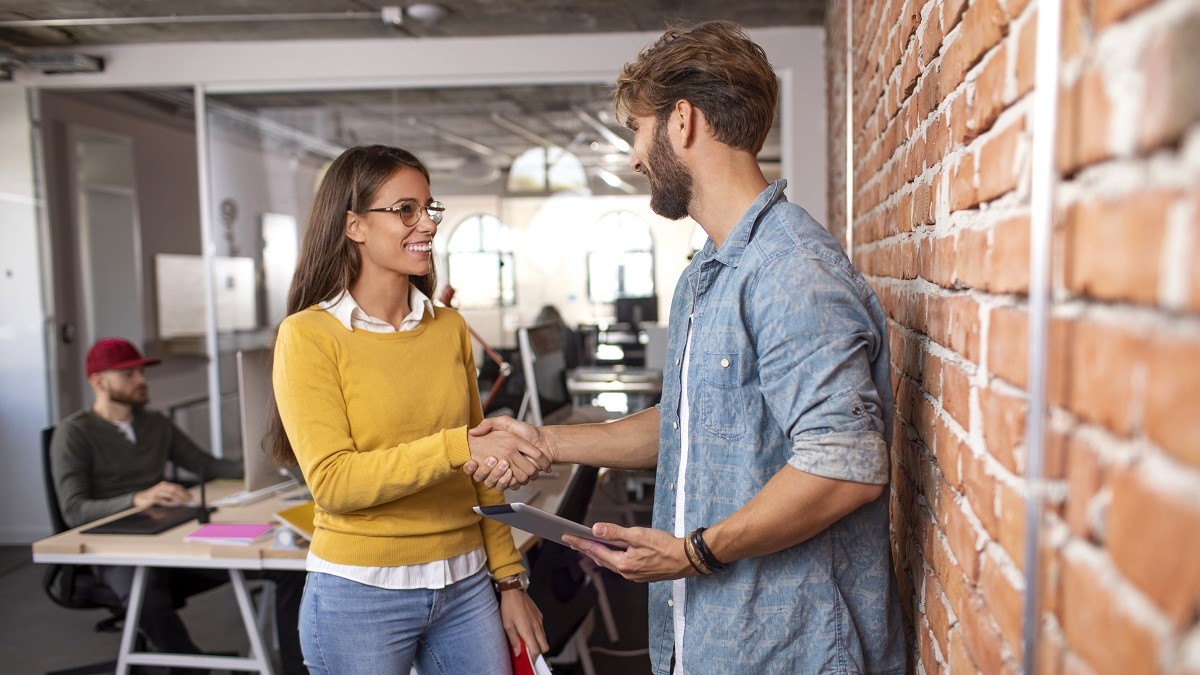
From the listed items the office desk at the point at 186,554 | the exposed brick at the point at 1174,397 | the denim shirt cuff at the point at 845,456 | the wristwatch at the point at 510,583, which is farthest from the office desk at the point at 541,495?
the exposed brick at the point at 1174,397

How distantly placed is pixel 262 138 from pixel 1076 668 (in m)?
5.63

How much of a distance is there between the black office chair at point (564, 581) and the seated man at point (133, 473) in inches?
39.6

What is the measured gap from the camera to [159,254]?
789 cm

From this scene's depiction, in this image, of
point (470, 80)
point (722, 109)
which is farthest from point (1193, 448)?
point (470, 80)

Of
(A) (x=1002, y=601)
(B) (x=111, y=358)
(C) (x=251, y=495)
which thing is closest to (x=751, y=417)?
(A) (x=1002, y=601)

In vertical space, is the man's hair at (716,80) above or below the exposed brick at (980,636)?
above

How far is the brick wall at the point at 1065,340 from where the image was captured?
0.52m

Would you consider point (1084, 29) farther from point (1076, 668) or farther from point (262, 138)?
point (262, 138)

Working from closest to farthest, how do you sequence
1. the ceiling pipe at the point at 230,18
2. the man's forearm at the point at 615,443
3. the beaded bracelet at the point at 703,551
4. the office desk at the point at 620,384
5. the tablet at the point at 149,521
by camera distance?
1. the beaded bracelet at the point at 703,551
2. the man's forearm at the point at 615,443
3. the tablet at the point at 149,521
4. the ceiling pipe at the point at 230,18
5. the office desk at the point at 620,384

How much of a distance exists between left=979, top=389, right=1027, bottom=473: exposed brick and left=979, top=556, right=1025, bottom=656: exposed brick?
0.12 metres

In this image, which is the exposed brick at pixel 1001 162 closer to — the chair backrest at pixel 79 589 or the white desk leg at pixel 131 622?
the white desk leg at pixel 131 622

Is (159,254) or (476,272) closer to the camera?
(476,272)

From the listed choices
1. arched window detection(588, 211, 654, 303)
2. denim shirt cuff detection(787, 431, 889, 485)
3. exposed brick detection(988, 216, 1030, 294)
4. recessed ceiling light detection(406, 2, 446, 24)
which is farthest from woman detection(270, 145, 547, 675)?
arched window detection(588, 211, 654, 303)

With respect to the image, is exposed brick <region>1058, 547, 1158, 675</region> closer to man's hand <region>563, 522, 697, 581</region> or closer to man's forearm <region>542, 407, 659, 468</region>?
man's hand <region>563, 522, 697, 581</region>
